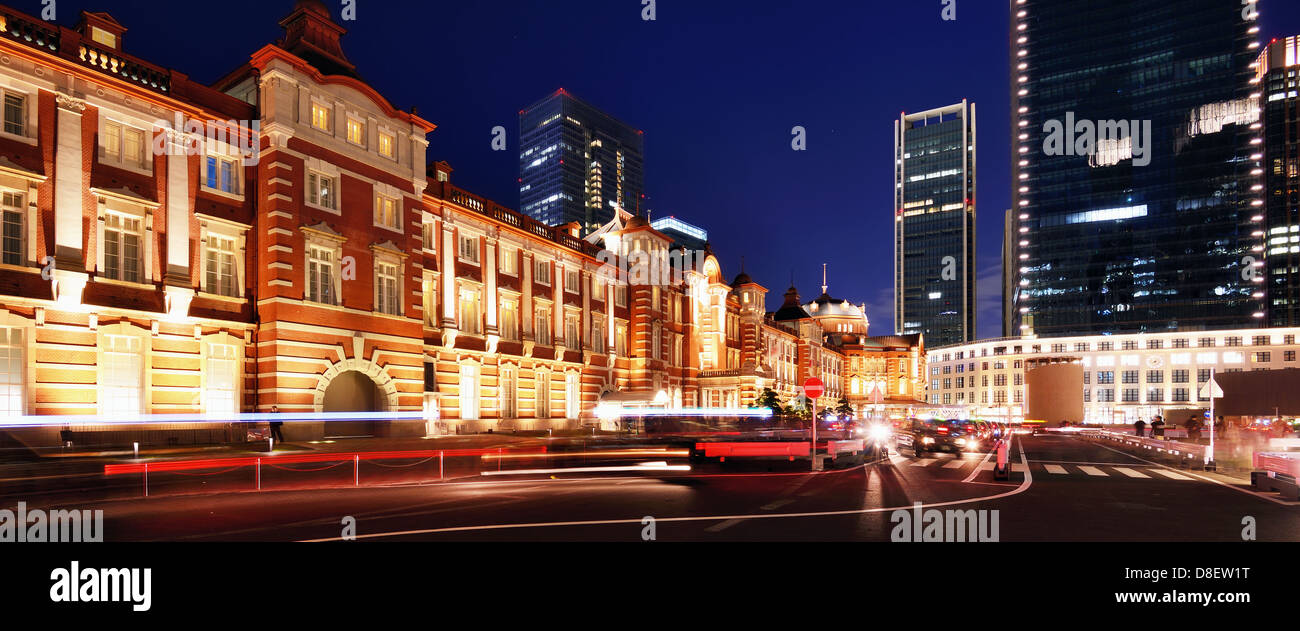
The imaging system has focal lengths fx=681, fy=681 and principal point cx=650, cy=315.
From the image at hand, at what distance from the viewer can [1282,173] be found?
135875mm

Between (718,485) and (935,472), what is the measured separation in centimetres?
867

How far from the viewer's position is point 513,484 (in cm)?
1870

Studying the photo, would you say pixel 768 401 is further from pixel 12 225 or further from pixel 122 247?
pixel 12 225

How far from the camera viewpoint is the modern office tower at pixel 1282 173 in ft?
440

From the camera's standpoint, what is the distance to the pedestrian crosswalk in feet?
71.7

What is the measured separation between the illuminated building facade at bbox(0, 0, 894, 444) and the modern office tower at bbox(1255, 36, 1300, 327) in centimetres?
16498

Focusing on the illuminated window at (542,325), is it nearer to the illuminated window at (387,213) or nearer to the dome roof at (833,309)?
the illuminated window at (387,213)

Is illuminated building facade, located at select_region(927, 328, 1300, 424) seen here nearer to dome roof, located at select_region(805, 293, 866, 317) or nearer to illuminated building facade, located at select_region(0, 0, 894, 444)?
dome roof, located at select_region(805, 293, 866, 317)

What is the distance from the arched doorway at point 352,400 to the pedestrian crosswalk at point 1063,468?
73.7 feet

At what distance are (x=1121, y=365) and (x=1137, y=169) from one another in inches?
1814
